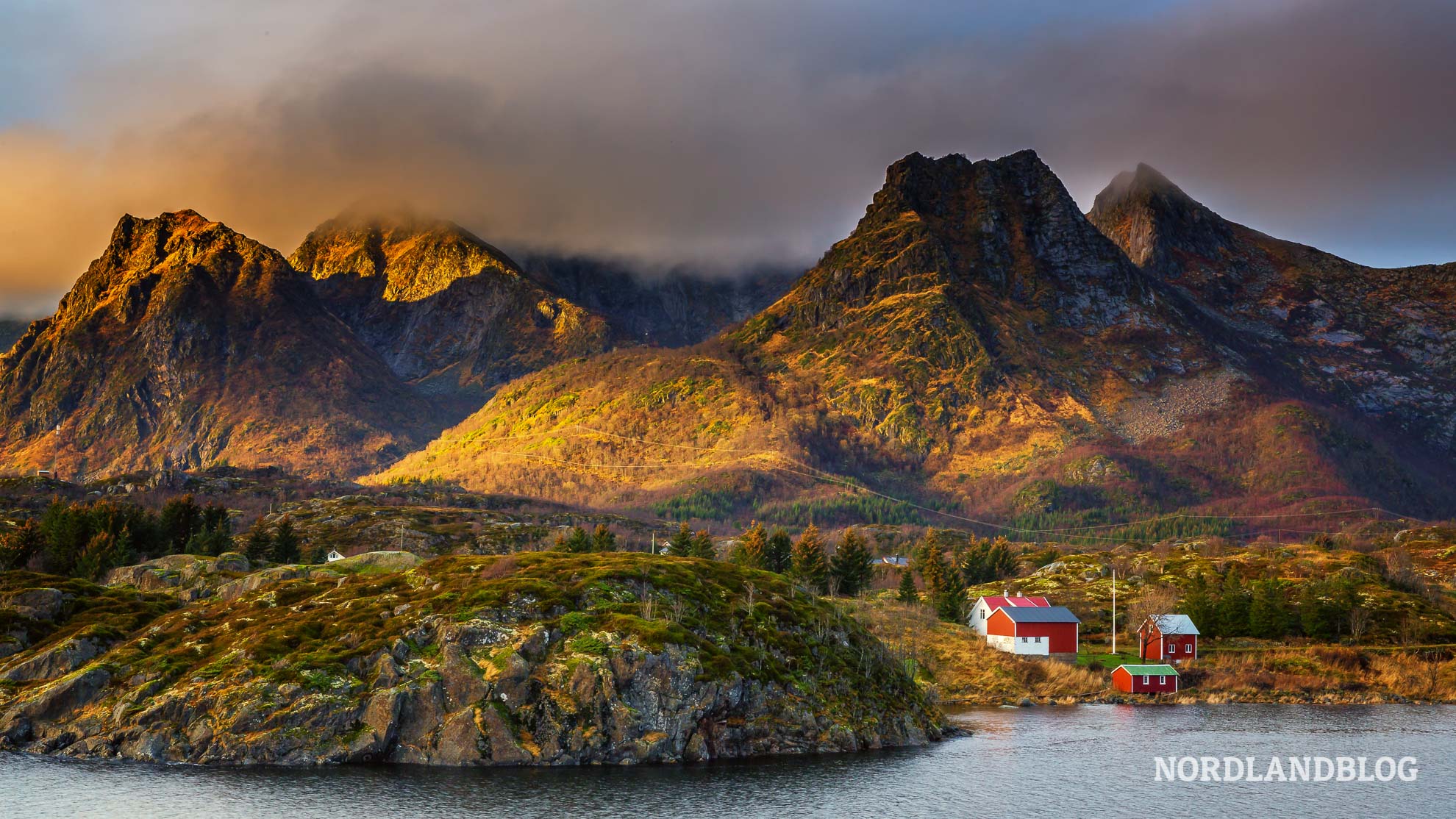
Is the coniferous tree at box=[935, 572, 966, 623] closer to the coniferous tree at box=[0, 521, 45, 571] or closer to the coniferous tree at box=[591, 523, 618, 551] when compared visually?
the coniferous tree at box=[591, 523, 618, 551]

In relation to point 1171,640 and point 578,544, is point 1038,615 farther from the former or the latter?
point 578,544

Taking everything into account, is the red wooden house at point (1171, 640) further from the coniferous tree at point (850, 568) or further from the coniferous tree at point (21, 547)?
the coniferous tree at point (21, 547)

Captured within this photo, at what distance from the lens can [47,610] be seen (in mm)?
109938

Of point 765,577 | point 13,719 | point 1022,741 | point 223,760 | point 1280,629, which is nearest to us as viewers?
point 223,760

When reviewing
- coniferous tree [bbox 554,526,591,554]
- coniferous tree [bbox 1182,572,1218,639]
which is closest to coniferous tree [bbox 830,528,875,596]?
coniferous tree [bbox 554,526,591,554]

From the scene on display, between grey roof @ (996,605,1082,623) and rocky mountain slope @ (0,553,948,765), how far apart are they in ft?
192

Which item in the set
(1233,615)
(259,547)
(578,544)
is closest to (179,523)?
(259,547)

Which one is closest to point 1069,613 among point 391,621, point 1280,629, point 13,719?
point 1280,629

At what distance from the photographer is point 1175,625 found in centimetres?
16025

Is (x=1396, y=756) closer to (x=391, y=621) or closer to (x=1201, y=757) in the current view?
(x=1201, y=757)

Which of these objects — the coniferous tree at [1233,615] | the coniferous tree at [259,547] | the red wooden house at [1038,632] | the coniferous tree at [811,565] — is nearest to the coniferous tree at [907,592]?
the coniferous tree at [811,565]

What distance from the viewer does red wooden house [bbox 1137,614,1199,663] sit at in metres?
158

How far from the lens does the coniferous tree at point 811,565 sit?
185000 millimetres

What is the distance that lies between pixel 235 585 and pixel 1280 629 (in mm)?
140540
